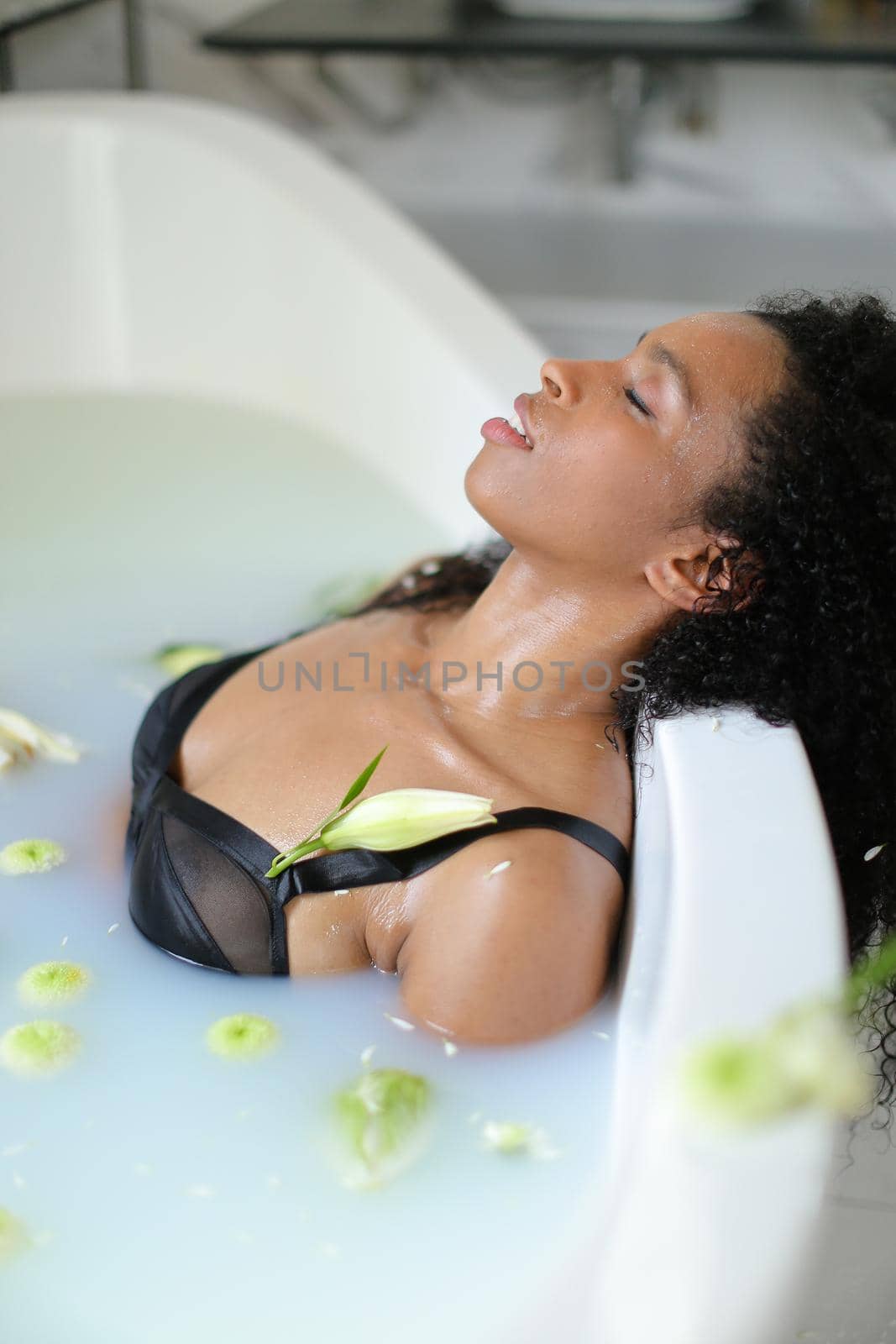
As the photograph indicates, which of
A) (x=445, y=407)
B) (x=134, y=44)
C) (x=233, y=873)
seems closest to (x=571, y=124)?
(x=134, y=44)

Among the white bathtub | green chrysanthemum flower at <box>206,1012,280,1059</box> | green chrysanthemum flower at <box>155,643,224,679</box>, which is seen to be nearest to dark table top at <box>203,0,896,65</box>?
the white bathtub

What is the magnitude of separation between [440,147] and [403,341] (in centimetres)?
143

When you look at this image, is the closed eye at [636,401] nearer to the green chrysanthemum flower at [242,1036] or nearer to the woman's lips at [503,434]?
the woman's lips at [503,434]

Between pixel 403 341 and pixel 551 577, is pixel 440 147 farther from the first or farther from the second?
pixel 551 577

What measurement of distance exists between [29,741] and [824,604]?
81 cm

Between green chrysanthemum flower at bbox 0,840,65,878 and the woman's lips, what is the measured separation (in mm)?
538

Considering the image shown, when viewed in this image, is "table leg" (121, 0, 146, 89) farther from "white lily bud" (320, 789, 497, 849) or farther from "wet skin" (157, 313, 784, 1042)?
"white lily bud" (320, 789, 497, 849)

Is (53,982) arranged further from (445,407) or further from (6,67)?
(6,67)

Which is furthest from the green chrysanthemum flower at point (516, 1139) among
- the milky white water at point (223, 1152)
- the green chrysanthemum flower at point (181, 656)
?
the green chrysanthemum flower at point (181, 656)

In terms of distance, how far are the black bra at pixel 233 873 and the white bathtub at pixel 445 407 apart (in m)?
0.13

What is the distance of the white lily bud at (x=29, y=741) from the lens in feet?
4.48

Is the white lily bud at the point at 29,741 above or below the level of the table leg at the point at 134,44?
below

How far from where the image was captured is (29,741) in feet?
4.51

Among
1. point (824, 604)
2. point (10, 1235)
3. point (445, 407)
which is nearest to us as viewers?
point (10, 1235)
